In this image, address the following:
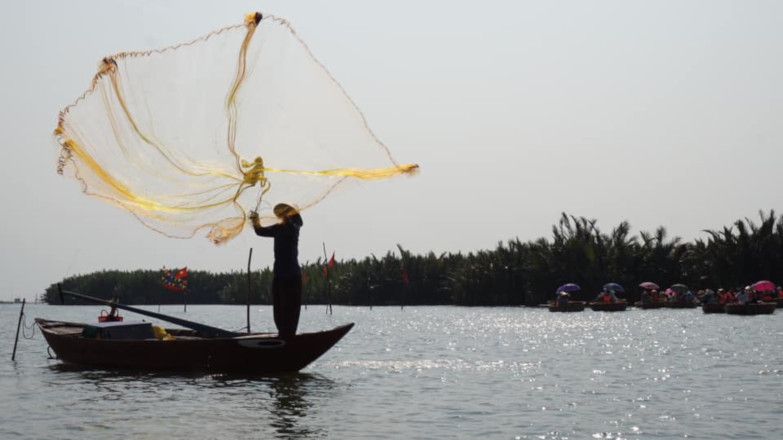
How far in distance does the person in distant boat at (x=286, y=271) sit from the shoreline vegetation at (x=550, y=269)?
35.8m

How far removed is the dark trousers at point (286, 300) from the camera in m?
28.1

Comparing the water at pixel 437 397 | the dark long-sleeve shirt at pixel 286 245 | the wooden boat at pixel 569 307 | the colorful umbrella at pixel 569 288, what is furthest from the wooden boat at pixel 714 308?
the dark long-sleeve shirt at pixel 286 245

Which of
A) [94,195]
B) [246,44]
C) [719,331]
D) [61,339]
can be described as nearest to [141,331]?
[61,339]

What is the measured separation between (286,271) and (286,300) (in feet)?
2.87

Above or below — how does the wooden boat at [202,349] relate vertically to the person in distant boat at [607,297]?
below

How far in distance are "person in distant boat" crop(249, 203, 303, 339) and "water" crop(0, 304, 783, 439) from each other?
2.12 meters

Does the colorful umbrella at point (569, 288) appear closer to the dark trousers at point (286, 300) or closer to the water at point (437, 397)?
the water at point (437, 397)

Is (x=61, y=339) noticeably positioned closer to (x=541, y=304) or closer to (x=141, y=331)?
(x=141, y=331)

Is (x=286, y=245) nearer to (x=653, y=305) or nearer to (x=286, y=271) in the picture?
(x=286, y=271)

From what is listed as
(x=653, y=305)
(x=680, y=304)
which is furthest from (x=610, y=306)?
(x=680, y=304)

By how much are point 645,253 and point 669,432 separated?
7504cm

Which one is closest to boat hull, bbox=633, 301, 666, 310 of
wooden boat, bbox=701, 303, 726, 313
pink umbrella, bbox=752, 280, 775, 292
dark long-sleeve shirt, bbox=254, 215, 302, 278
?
wooden boat, bbox=701, 303, 726, 313

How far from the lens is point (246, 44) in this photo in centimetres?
2166

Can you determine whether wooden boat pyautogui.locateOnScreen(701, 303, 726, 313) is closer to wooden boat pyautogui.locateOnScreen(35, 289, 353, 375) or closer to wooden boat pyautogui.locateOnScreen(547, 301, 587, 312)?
wooden boat pyautogui.locateOnScreen(547, 301, 587, 312)
